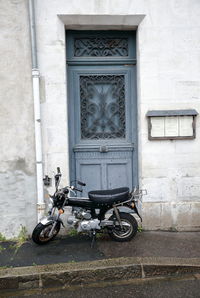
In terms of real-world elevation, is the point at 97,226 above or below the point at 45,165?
below

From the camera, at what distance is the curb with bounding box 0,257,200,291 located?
11.2 feet

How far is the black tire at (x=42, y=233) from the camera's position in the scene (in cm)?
416

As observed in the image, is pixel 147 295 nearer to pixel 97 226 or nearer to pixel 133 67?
pixel 97 226

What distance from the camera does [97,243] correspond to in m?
4.34

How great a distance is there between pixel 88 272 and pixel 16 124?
2.64 metres

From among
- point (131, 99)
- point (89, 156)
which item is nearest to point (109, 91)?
point (131, 99)

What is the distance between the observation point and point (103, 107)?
5.05 meters

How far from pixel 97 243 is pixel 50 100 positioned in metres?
2.51

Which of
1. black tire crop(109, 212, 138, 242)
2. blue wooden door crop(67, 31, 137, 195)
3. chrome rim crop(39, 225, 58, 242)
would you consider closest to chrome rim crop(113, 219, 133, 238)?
black tire crop(109, 212, 138, 242)

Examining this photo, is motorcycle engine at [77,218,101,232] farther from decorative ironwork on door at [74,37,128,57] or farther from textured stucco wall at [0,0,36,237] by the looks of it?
decorative ironwork on door at [74,37,128,57]

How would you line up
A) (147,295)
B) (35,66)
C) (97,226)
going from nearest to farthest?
(147,295) → (97,226) → (35,66)

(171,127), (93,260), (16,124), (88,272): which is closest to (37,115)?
(16,124)

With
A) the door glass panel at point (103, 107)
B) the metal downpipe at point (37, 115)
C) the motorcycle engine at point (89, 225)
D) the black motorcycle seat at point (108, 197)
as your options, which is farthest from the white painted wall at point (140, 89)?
the motorcycle engine at point (89, 225)

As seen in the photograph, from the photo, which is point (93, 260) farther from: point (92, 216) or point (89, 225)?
point (92, 216)
